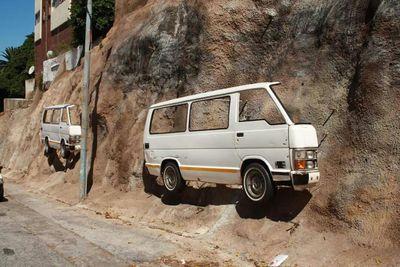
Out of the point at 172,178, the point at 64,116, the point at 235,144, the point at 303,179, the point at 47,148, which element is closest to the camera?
the point at 303,179

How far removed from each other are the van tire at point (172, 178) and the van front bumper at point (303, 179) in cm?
363

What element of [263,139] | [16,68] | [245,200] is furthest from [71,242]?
[16,68]

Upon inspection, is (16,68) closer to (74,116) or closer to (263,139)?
(74,116)

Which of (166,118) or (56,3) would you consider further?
(56,3)

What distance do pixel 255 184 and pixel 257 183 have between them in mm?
61

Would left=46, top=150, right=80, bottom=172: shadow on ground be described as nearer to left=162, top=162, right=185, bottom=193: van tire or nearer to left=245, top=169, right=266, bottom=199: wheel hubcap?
left=162, top=162, right=185, bottom=193: van tire

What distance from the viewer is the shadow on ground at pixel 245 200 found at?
10.1m

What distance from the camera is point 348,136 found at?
32.9 ft

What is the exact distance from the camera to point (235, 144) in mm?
10375

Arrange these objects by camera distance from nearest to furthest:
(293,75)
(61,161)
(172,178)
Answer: (293,75), (172,178), (61,161)

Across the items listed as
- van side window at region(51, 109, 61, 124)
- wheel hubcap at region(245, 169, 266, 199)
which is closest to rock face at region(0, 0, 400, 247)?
wheel hubcap at region(245, 169, 266, 199)

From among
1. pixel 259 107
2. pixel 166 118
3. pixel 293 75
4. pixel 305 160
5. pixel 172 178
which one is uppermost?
pixel 293 75

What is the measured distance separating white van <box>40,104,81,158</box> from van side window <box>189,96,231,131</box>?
9.08 m

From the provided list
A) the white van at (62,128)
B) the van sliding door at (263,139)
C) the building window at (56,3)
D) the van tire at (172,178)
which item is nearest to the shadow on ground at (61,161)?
the white van at (62,128)
